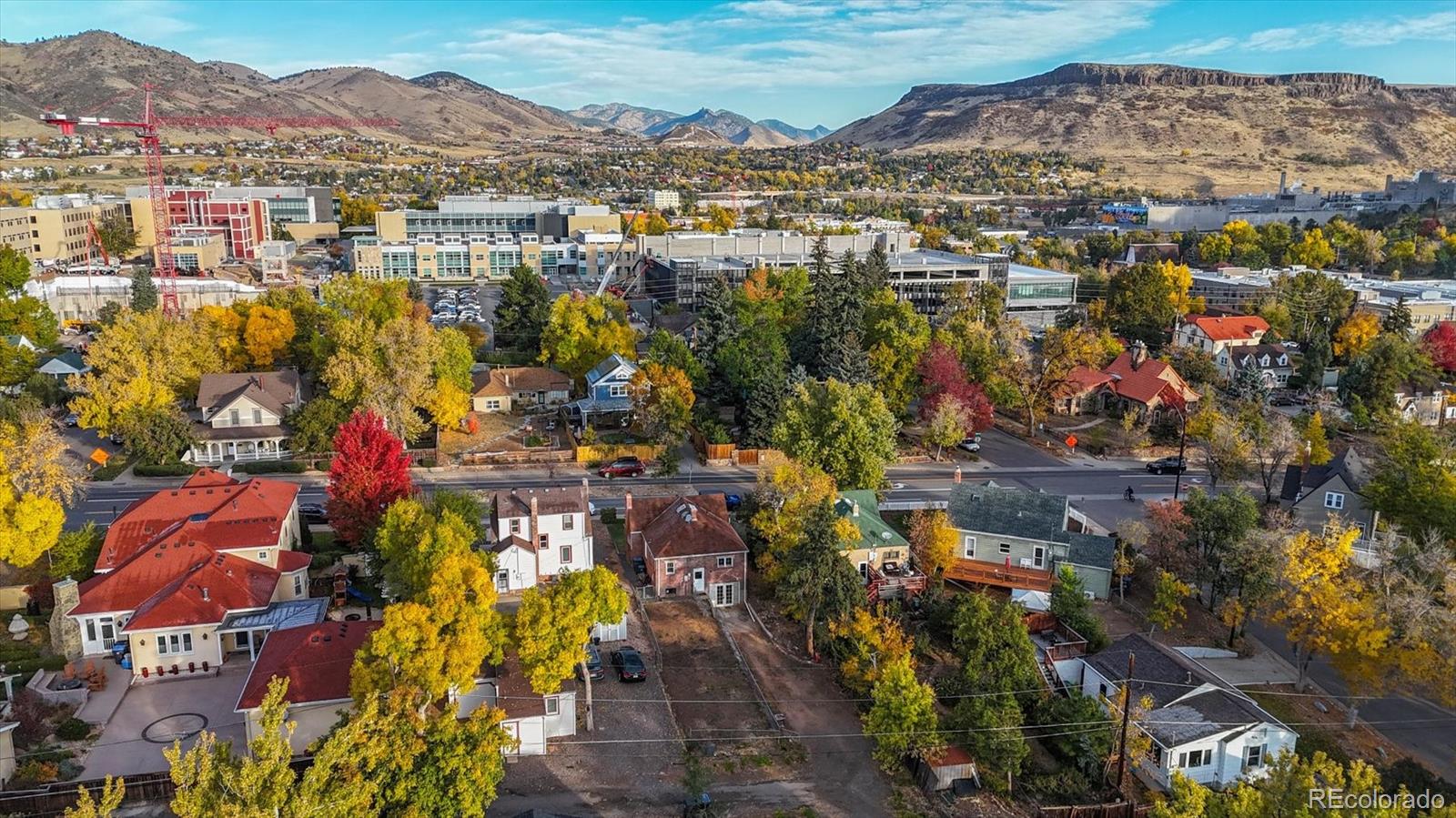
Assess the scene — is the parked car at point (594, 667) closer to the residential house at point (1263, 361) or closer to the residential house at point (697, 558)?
the residential house at point (697, 558)

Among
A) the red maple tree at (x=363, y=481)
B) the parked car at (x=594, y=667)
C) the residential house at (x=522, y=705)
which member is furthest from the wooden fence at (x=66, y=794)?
the red maple tree at (x=363, y=481)

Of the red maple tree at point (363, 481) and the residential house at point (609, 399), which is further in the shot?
the residential house at point (609, 399)

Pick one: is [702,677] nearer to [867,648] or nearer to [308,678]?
[867,648]

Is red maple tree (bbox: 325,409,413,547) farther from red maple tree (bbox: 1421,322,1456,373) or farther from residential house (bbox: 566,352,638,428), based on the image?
red maple tree (bbox: 1421,322,1456,373)

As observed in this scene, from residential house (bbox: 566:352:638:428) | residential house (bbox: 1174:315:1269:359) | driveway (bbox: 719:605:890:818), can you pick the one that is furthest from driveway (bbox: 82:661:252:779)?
residential house (bbox: 1174:315:1269:359)

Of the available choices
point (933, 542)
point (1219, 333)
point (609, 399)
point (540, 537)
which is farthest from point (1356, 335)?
point (540, 537)

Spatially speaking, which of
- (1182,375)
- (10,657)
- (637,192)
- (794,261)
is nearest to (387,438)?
(10,657)

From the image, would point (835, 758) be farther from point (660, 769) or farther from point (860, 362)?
point (860, 362)
